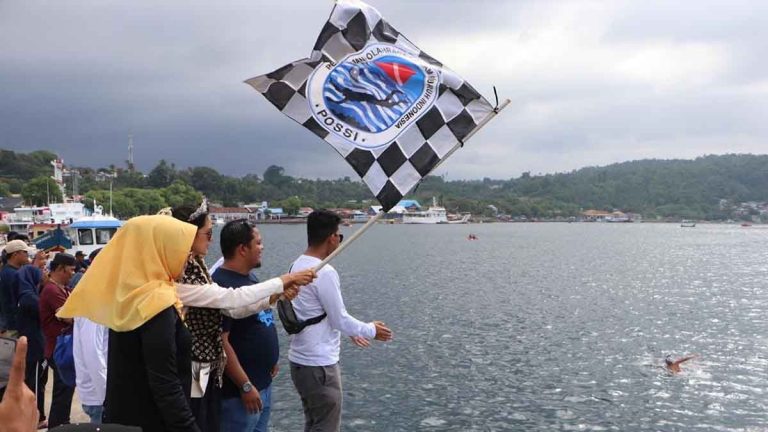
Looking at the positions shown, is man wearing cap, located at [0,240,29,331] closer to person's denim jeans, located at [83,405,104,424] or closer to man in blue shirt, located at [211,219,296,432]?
person's denim jeans, located at [83,405,104,424]

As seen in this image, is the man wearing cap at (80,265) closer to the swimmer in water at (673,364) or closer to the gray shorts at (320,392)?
the gray shorts at (320,392)

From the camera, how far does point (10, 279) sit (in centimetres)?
835

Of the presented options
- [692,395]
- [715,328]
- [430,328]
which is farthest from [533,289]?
[692,395]

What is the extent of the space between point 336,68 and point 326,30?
0.33 meters

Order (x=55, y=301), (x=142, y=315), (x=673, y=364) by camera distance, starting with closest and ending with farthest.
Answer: (x=142, y=315)
(x=55, y=301)
(x=673, y=364)

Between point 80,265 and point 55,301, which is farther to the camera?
point 80,265

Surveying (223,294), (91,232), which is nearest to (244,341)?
(223,294)

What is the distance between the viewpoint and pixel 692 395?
48.9 ft

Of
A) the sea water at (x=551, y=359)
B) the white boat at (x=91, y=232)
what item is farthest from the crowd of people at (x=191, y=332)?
the white boat at (x=91, y=232)

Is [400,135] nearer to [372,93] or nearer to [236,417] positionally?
[372,93]

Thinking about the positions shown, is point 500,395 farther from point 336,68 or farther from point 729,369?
point 336,68

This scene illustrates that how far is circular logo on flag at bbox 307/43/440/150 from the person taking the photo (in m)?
5.08

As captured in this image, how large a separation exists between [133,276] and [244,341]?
172 centimetres

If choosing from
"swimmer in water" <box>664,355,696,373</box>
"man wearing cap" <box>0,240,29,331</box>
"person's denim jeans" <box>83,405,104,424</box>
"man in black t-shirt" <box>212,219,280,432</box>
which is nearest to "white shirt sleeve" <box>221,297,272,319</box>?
"man in black t-shirt" <box>212,219,280,432</box>
